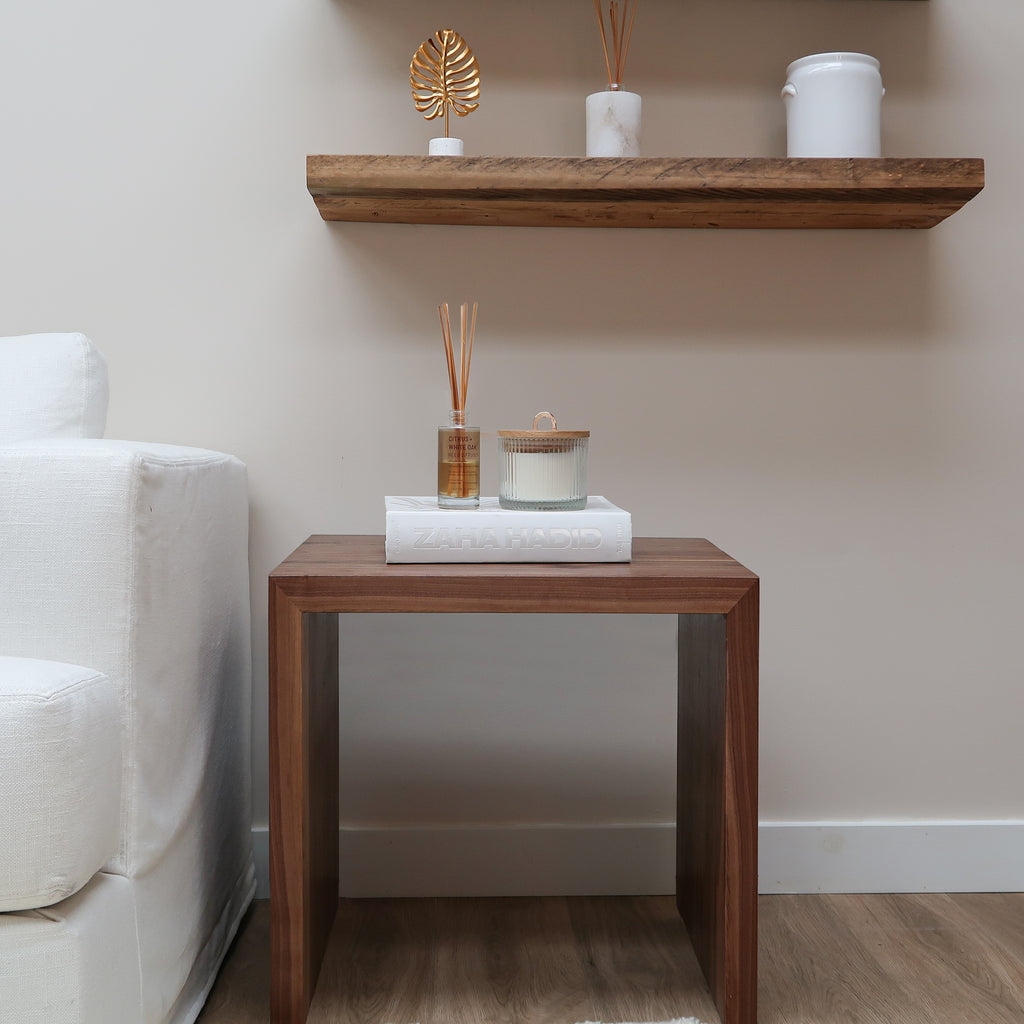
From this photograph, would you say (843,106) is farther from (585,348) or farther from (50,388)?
(50,388)

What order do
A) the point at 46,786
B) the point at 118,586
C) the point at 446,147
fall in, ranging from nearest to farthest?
the point at 46,786
the point at 118,586
the point at 446,147

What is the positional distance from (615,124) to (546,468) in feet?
1.78

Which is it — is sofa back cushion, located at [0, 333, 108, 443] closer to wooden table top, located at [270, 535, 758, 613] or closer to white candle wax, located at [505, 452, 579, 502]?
wooden table top, located at [270, 535, 758, 613]

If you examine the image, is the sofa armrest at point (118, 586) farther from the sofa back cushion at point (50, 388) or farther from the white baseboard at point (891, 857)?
the white baseboard at point (891, 857)

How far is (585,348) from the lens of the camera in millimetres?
1492

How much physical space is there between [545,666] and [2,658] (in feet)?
2.72

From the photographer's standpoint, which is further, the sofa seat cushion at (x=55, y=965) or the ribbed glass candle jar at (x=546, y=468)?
the ribbed glass candle jar at (x=546, y=468)

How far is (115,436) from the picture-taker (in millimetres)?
1469

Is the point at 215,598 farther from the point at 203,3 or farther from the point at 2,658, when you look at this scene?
the point at 203,3

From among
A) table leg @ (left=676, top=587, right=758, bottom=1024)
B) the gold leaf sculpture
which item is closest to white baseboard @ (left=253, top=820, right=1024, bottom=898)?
table leg @ (left=676, top=587, right=758, bottom=1024)

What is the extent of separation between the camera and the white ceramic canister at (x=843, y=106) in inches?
52.5

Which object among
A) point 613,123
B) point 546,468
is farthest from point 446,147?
point 546,468

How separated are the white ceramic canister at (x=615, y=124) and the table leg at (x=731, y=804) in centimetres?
68

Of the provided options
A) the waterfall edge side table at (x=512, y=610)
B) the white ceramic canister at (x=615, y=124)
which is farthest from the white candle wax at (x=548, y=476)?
the white ceramic canister at (x=615, y=124)
